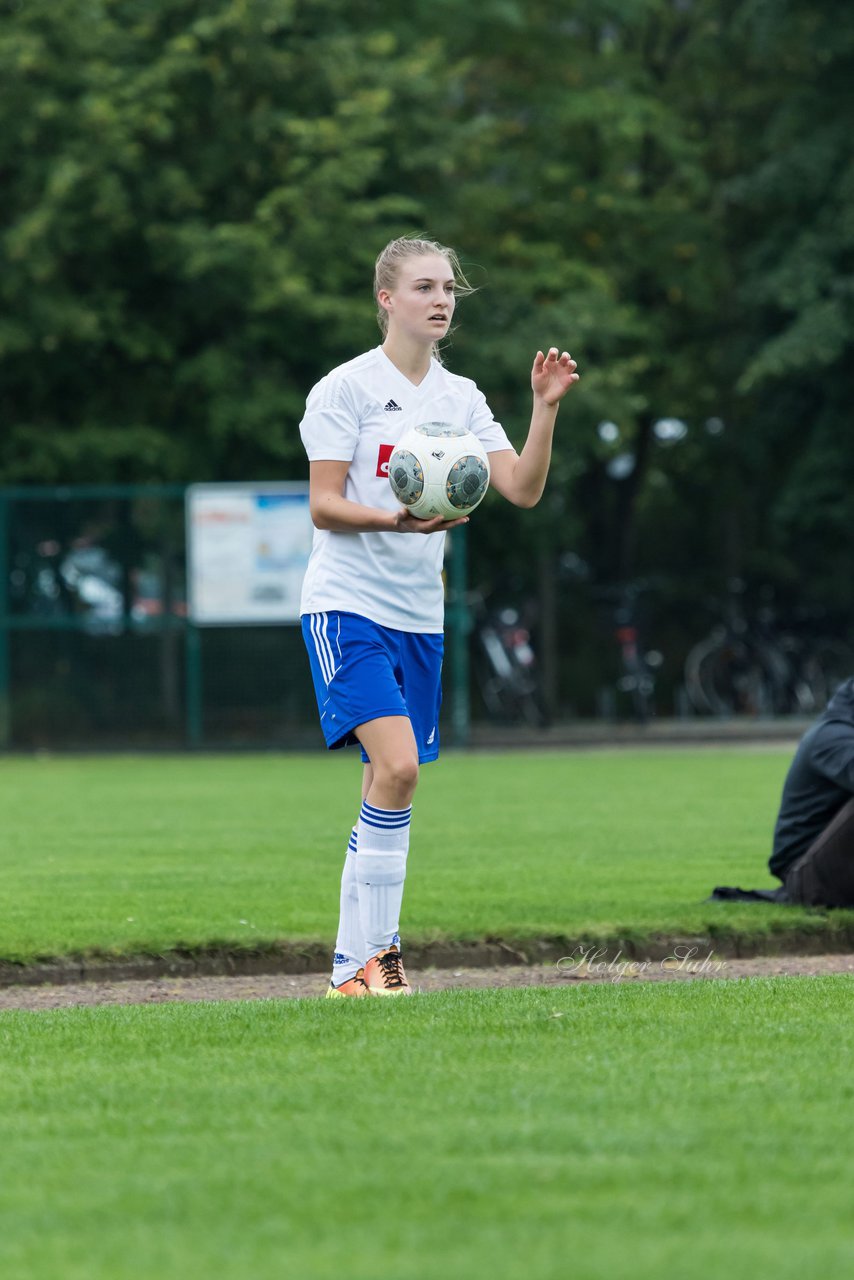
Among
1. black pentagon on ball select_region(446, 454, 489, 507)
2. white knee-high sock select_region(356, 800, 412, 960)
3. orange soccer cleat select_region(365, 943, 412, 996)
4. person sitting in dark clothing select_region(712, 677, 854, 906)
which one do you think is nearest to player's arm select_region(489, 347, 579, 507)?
black pentagon on ball select_region(446, 454, 489, 507)

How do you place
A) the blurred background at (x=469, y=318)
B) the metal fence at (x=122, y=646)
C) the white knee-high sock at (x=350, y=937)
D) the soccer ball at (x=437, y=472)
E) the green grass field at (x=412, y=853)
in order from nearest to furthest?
the soccer ball at (x=437, y=472) → the white knee-high sock at (x=350, y=937) → the green grass field at (x=412, y=853) → the metal fence at (x=122, y=646) → the blurred background at (x=469, y=318)

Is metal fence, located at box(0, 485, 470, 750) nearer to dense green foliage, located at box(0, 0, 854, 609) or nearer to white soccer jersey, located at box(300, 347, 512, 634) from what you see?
dense green foliage, located at box(0, 0, 854, 609)

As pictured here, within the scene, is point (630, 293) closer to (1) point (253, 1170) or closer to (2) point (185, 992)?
(2) point (185, 992)

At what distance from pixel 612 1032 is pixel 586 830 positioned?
262 inches

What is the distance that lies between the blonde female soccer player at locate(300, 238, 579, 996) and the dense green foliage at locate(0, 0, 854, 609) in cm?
1485

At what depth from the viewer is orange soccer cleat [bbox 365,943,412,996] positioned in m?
6.11

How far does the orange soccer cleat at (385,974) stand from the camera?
611 cm

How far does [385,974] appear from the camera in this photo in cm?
614

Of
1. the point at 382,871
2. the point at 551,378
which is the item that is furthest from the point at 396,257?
the point at 382,871

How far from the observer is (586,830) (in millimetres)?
11812

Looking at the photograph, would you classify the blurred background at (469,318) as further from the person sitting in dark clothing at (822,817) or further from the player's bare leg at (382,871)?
the player's bare leg at (382,871)

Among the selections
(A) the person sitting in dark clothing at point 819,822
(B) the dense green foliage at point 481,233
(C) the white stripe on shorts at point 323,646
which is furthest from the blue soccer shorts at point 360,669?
(B) the dense green foliage at point 481,233

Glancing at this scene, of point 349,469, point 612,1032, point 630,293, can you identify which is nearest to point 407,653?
point 349,469

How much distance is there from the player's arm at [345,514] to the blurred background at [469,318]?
46.7ft
